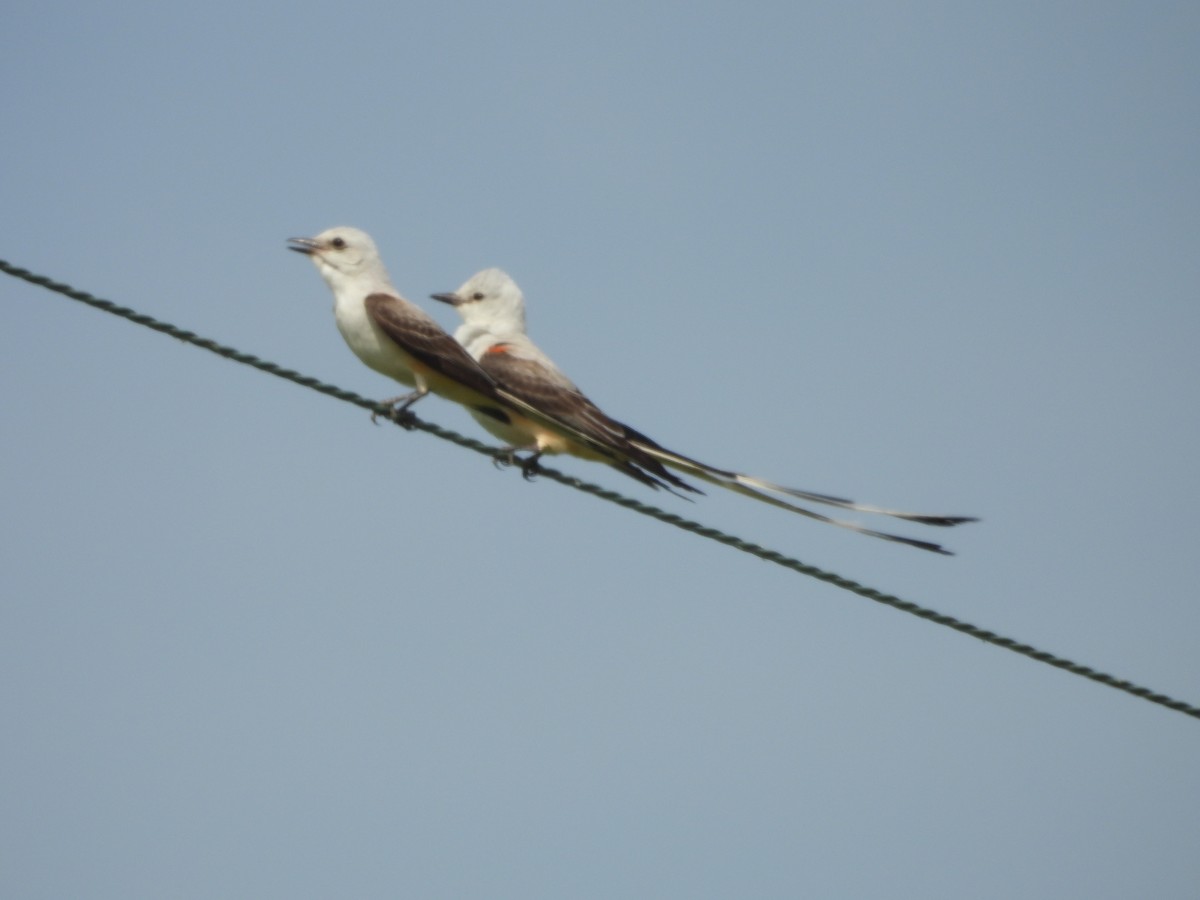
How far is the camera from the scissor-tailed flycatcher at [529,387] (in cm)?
502

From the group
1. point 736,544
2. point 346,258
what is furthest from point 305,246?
point 736,544

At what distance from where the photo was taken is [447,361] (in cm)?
600

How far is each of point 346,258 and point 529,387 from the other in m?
0.87

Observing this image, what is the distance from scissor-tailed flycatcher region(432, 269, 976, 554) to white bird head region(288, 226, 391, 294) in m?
0.55

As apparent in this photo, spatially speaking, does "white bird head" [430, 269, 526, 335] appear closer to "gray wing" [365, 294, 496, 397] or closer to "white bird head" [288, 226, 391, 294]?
"white bird head" [288, 226, 391, 294]

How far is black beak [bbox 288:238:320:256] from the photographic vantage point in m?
6.74

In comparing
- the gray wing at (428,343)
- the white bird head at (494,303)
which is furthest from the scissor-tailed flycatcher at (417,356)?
the white bird head at (494,303)

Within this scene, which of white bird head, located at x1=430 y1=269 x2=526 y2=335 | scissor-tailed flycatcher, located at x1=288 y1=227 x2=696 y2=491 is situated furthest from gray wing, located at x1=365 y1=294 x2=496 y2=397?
white bird head, located at x1=430 y1=269 x2=526 y2=335

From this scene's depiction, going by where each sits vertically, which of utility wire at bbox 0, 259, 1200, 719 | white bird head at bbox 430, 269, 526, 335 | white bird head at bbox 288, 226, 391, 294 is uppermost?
white bird head at bbox 430, 269, 526, 335

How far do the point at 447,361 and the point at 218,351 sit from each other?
1.72 metres

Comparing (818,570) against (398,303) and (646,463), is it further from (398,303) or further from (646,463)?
(398,303)

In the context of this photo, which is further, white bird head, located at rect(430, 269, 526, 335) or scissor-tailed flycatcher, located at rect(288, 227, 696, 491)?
white bird head, located at rect(430, 269, 526, 335)

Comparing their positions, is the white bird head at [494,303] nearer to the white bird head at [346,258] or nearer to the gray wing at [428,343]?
the white bird head at [346,258]

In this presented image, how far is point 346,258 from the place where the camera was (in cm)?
666
